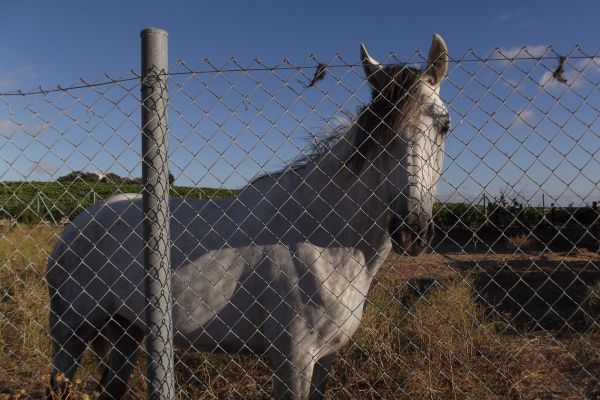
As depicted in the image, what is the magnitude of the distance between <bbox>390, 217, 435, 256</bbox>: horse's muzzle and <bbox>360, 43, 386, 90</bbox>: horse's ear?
28.0 inches

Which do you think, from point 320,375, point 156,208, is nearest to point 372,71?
point 156,208

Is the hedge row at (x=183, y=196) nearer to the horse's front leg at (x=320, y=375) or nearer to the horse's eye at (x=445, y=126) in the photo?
the horse's eye at (x=445, y=126)

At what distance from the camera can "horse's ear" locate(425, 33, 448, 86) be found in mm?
2279

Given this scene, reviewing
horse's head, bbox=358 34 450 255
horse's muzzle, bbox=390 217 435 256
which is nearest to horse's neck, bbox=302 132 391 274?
horse's head, bbox=358 34 450 255

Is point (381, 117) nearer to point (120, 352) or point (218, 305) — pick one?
point (218, 305)

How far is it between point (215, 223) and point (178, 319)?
0.59 m

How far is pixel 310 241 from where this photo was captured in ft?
8.18

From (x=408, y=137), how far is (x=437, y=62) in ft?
1.48

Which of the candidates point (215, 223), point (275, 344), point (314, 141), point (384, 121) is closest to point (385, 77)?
point (384, 121)

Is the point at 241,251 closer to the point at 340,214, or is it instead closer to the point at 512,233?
the point at 340,214

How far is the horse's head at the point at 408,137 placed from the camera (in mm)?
2135

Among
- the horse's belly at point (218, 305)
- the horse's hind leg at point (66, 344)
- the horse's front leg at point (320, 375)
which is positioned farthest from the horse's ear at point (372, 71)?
the horse's hind leg at point (66, 344)

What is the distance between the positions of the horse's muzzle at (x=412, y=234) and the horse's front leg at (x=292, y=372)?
748 millimetres

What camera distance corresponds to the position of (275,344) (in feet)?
7.93
